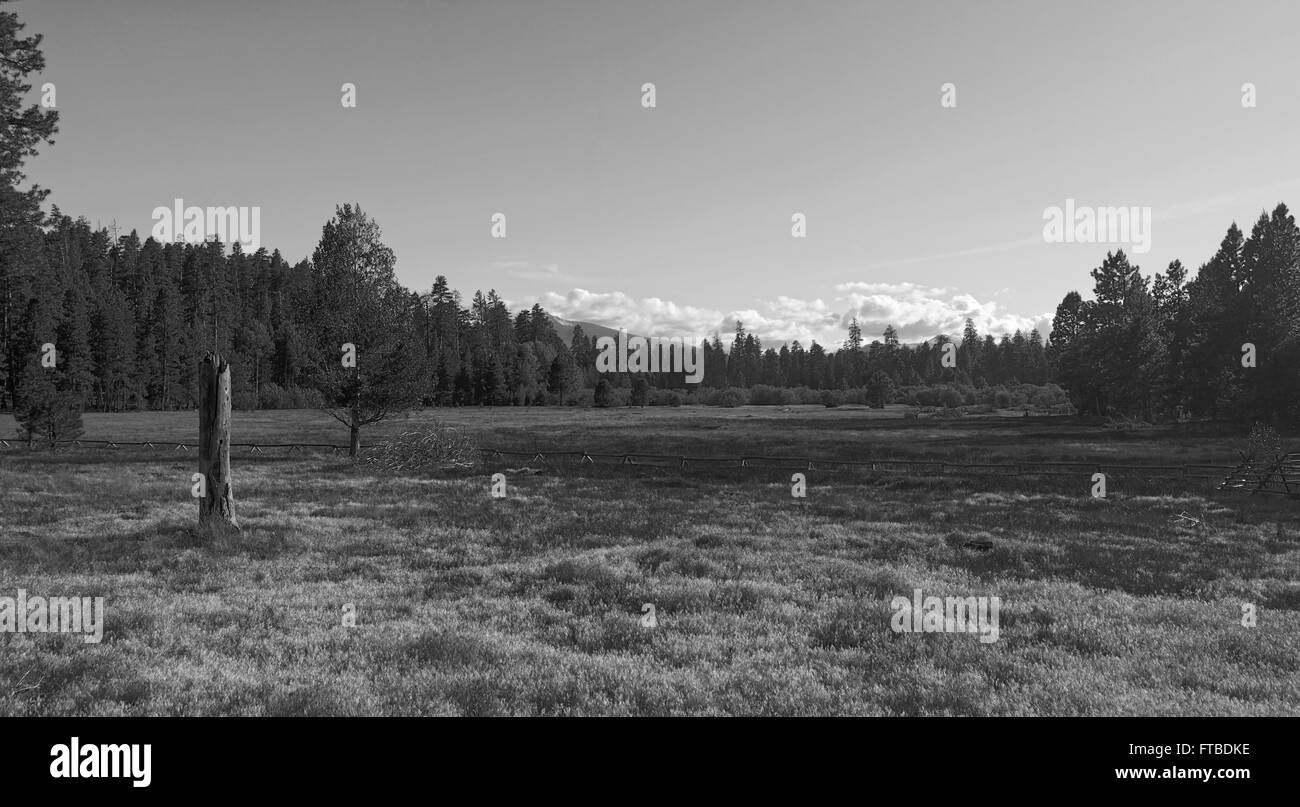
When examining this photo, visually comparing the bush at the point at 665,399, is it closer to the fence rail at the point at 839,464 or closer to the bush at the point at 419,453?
the fence rail at the point at 839,464

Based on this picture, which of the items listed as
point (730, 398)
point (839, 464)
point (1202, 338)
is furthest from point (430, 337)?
point (1202, 338)

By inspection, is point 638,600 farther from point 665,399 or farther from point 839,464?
point 665,399

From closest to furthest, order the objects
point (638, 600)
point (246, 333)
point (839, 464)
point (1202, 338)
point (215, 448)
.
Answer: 1. point (638, 600)
2. point (215, 448)
3. point (839, 464)
4. point (1202, 338)
5. point (246, 333)

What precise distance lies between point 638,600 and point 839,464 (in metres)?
30.5

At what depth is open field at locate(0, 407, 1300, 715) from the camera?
7074 mm

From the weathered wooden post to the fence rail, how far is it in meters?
24.5

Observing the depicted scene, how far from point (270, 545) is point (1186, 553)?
871 inches

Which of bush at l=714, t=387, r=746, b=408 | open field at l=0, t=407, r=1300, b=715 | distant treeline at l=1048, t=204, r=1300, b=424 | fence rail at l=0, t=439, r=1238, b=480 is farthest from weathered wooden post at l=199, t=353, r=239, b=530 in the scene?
bush at l=714, t=387, r=746, b=408

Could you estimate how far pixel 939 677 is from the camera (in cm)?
758

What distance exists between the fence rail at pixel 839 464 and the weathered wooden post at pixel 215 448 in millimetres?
24505

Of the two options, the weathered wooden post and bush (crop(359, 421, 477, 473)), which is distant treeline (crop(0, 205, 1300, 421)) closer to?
bush (crop(359, 421, 477, 473))

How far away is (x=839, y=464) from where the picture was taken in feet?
130
